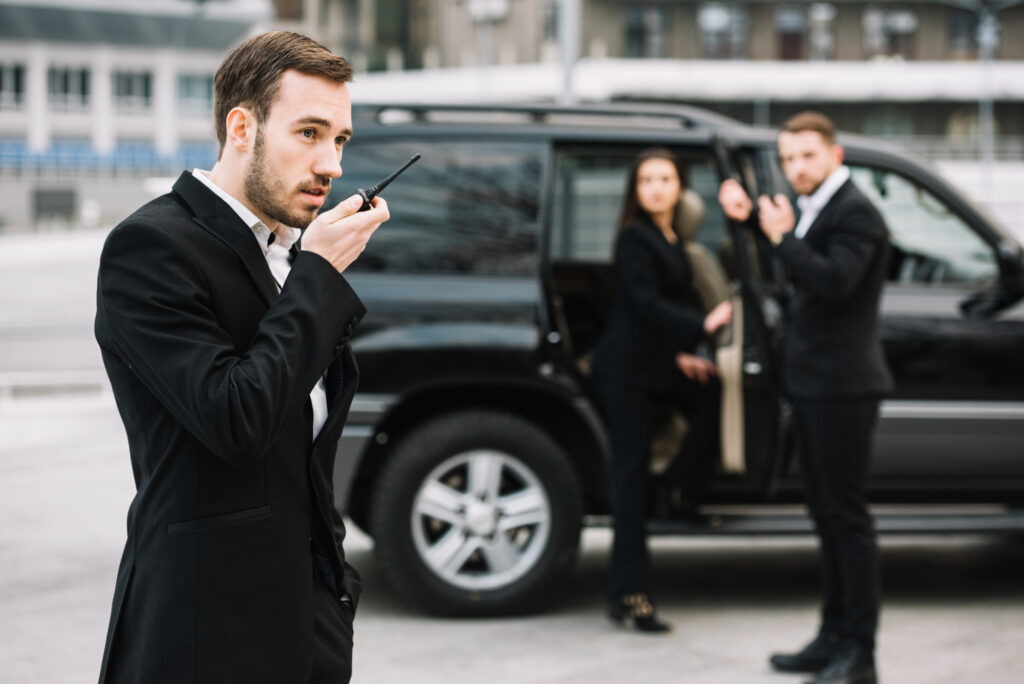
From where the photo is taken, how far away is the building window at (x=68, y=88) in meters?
77.2

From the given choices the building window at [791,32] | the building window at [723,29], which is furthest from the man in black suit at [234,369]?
the building window at [791,32]

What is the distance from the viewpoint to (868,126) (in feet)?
203

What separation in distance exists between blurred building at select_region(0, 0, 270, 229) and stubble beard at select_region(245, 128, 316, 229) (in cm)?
7235

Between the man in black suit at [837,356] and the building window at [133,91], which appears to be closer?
the man in black suit at [837,356]

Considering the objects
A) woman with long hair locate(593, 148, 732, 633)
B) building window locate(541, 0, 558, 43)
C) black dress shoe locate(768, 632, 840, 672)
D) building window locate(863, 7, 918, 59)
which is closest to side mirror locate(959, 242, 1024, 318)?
woman with long hair locate(593, 148, 732, 633)

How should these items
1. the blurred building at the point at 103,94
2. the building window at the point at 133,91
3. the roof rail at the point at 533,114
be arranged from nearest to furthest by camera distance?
the roof rail at the point at 533,114 < the blurred building at the point at 103,94 < the building window at the point at 133,91

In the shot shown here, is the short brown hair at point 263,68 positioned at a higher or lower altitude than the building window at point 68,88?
lower

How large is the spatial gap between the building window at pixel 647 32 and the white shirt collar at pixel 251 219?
61183 mm

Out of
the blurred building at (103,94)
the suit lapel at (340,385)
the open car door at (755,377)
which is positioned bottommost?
the open car door at (755,377)

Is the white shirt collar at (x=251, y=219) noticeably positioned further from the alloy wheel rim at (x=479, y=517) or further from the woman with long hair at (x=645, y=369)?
the alloy wheel rim at (x=479, y=517)

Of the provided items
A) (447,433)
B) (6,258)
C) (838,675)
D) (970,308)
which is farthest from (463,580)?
(6,258)

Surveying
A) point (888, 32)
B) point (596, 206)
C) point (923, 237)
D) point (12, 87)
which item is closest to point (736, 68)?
point (888, 32)

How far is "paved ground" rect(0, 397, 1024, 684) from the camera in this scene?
482 cm

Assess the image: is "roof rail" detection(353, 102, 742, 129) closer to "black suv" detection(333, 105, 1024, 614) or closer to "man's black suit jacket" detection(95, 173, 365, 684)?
"black suv" detection(333, 105, 1024, 614)
